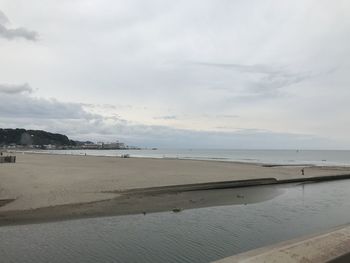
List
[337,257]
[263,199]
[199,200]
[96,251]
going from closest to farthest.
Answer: [337,257] → [96,251] → [199,200] → [263,199]

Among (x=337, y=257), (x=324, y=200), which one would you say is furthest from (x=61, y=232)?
(x=324, y=200)

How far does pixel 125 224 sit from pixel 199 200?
7.95 m

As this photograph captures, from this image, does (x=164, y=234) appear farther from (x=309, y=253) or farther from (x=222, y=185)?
(x=222, y=185)

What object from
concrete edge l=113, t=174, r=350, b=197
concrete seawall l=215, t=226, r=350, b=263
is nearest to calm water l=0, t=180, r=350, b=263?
concrete seawall l=215, t=226, r=350, b=263

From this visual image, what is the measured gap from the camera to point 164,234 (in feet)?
45.6

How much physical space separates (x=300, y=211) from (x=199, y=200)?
18.7 ft

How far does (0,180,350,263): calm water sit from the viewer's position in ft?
36.7

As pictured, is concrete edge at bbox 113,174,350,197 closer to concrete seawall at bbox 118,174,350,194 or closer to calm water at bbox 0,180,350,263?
concrete seawall at bbox 118,174,350,194

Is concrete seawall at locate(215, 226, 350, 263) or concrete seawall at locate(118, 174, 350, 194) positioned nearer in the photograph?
concrete seawall at locate(215, 226, 350, 263)

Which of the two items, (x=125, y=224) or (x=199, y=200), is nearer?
(x=125, y=224)

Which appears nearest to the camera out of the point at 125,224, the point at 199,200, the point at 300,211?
the point at 125,224

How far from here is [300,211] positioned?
66.0ft

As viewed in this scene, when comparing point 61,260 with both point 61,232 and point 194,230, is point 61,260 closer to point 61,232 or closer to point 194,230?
point 61,232

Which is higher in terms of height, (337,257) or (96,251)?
(337,257)
